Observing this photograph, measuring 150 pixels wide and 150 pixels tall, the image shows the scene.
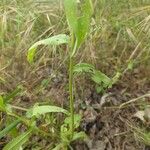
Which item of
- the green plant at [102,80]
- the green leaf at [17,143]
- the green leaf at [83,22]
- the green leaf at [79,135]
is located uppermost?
the green leaf at [83,22]

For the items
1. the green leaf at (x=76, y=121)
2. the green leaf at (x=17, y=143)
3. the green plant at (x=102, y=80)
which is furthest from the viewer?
the green plant at (x=102, y=80)

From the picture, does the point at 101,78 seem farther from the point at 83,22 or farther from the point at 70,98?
the point at 83,22

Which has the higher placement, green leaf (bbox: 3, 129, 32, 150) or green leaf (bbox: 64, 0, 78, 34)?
green leaf (bbox: 64, 0, 78, 34)

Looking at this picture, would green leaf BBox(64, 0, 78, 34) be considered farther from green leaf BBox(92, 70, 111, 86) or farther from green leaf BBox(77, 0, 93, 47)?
green leaf BBox(92, 70, 111, 86)

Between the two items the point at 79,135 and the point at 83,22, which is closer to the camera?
the point at 83,22

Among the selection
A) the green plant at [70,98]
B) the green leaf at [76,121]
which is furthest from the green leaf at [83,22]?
the green leaf at [76,121]

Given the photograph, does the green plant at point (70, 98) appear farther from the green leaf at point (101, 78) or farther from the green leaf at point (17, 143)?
the green leaf at point (101, 78)

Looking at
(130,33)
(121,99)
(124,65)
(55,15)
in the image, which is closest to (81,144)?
(121,99)

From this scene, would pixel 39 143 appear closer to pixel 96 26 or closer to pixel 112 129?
pixel 112 129

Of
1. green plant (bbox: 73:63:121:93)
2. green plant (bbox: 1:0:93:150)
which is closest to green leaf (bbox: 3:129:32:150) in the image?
green plant (bbox: 1:0:93:150)

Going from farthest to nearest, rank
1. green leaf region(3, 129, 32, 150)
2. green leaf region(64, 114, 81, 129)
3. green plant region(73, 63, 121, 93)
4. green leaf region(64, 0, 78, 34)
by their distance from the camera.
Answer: green plant region(73, 63, 121, 93), green leaf region(64, 114, 81, 129), green leaf region(3, 129, 32, 150), green leaf region(64, 0, 78, 34)

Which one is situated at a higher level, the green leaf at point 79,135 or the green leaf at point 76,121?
the green leaf at point 76,121

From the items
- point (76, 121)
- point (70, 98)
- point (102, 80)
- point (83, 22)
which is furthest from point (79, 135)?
point (83, 22)
